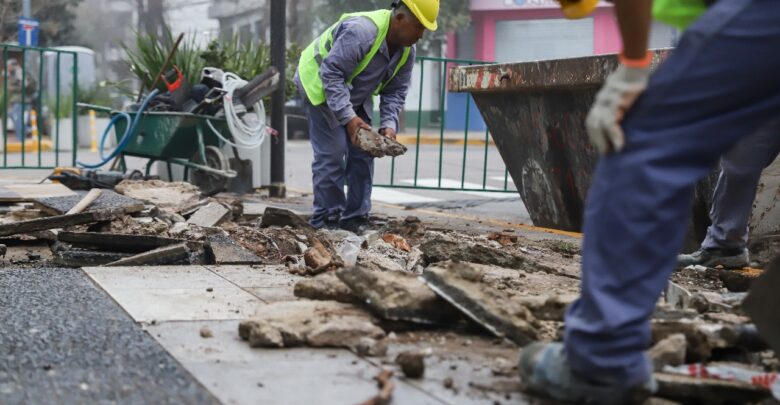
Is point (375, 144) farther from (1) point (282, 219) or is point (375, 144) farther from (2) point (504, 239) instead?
(2) point (504, 239)

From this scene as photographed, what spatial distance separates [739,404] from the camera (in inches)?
105

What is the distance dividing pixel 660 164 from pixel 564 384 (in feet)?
1.88

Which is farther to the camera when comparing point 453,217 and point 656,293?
point 453,217

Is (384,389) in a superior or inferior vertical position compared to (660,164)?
inferior

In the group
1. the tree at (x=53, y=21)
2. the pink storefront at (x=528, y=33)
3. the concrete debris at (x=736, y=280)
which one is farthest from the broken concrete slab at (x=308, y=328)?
the tree at (x=53, y=21)

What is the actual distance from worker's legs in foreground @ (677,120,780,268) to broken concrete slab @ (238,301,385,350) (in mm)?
2422

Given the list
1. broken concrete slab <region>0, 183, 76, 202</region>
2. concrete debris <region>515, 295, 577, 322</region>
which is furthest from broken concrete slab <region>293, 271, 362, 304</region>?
broken concrete slab <region>0, 183, 76, 202</region>

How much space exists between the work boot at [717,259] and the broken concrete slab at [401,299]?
224 centimetres

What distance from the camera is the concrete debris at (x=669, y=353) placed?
2844mm

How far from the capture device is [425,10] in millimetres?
6328

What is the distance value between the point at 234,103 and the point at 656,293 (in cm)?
690

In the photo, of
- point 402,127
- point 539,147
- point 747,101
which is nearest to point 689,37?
point 747,101

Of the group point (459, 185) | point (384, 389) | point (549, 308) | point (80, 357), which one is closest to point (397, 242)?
point (549, 308)

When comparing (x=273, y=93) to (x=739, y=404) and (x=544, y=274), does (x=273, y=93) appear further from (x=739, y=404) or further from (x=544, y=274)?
(x=739, y=404)
